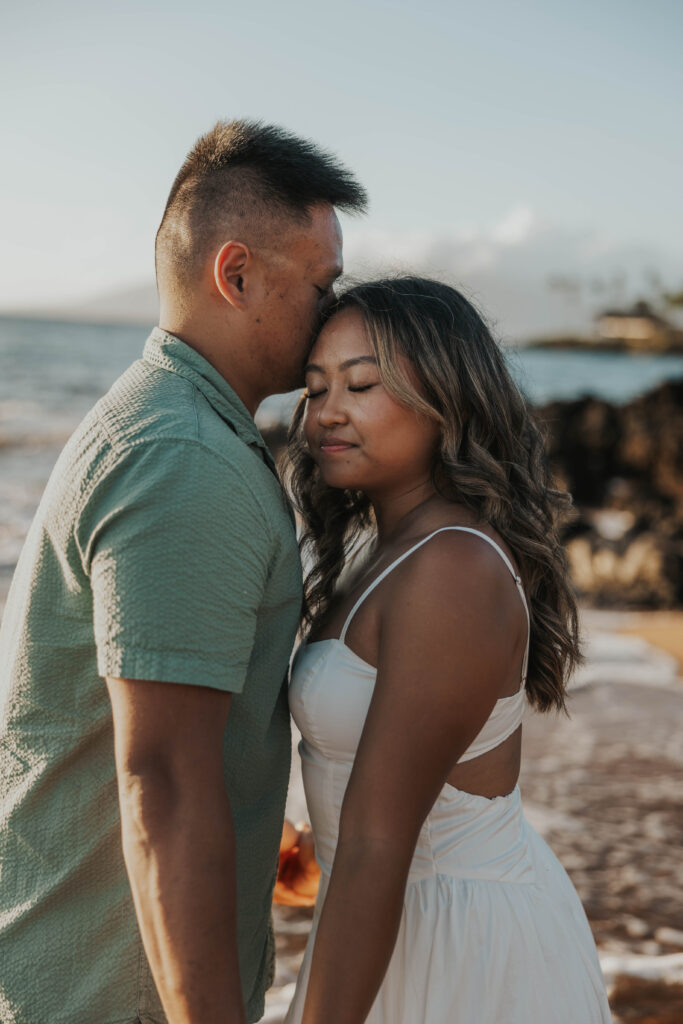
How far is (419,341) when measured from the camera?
2.12 metres

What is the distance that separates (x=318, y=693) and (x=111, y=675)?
0.65 meters

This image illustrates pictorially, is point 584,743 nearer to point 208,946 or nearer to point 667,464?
point 208,946

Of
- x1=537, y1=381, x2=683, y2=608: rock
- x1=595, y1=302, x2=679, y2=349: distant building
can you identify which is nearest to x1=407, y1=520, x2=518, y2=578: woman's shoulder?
x1=537, y1=381, x2=683, y2=608: rock

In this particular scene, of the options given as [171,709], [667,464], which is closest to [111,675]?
[171,709]

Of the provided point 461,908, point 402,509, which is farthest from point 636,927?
point 402,509

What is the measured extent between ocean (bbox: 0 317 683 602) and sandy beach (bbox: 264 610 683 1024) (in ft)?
6.79

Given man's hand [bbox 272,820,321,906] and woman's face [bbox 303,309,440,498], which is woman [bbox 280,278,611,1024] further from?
man's hand [bbox 272,820,321,906]

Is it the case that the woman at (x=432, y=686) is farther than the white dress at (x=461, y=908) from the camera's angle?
No

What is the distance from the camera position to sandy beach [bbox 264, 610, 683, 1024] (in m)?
3.22

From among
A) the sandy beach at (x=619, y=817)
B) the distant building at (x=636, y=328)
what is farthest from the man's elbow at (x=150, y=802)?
the distant building at (x=636, y=328)

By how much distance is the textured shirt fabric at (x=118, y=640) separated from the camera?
1.43 metres

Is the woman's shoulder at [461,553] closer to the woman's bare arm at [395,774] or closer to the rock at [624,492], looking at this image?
the woman's bare arm at [395,774]

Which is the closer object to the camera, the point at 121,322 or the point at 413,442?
the point at 413,442

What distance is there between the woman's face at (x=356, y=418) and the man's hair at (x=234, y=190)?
0.30m
